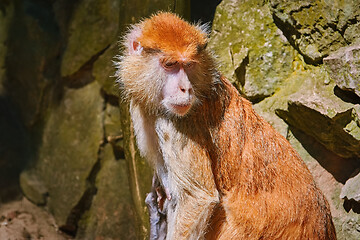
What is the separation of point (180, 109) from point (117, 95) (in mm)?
2676

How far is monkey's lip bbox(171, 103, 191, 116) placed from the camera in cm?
325

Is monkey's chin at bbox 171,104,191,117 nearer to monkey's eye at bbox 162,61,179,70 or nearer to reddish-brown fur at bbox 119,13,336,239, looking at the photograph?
reddish-brown fur at bbox 119,13,336,239

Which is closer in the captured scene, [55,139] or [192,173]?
[192,173]

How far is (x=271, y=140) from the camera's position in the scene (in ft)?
11.9

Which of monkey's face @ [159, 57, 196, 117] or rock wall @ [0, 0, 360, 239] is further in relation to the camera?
rock wall @ [0, 0, 360, 239]

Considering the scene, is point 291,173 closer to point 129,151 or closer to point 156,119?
point 156,119

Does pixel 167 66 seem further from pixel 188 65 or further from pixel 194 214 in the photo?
pixel 194 214

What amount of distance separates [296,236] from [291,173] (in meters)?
0.47

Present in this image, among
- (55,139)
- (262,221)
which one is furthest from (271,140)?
(55,139)

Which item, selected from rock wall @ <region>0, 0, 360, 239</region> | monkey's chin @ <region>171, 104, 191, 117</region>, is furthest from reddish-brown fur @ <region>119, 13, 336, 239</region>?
rock wall @ <region>0, 0, 360, 239</region>

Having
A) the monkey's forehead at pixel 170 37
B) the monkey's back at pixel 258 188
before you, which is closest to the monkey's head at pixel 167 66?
the monkey's forehead at pixel 170 37

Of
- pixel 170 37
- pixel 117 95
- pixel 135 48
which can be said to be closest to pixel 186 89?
Result: pixel 170 37

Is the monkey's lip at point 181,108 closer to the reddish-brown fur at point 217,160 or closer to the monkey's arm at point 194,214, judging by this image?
the reddish-brown fur at point 217,160

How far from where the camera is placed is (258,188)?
11.5 ft
